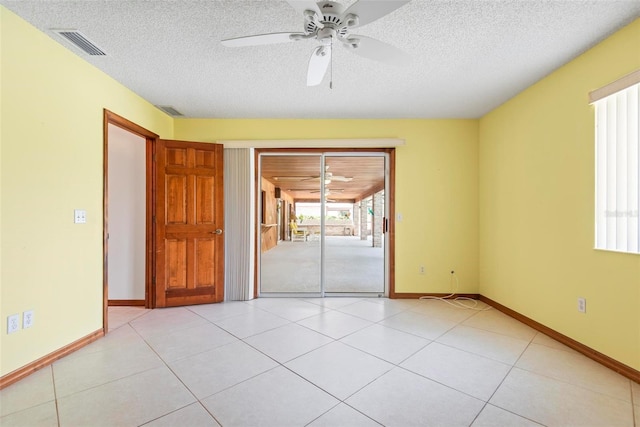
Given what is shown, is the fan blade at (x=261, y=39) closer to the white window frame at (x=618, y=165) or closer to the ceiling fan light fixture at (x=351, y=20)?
the ceiling fan light fixture at (x=351, y=20)

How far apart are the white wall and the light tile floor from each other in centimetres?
72

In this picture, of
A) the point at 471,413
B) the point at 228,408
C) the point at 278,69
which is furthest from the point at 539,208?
the point at 228,408

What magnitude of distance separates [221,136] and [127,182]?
1311 mm

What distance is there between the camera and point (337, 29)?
1.57 metres

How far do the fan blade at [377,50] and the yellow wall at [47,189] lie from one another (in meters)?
2.29

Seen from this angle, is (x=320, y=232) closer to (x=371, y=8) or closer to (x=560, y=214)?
(x=560, y=214)

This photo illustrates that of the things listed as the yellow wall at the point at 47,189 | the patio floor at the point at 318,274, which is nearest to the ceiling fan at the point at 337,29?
the yellow wall at the point at 47,189

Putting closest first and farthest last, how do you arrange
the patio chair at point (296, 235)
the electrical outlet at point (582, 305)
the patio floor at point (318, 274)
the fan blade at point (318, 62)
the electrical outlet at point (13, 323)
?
the fan blade at point (318, 62)
the electrical outlet at point (13, 323)
the electrical outlet at point (582, 305)
the patio floor at point (318, 274)
the patio chair at point (296, 235)

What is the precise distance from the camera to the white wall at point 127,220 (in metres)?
3.49

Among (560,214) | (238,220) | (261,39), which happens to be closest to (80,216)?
(238,220)

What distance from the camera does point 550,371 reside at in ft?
6.57

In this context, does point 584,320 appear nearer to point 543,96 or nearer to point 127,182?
point 543,96

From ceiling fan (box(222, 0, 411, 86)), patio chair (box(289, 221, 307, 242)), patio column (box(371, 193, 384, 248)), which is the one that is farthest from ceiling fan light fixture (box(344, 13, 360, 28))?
patio chair (box(289, 221, 307, 242))

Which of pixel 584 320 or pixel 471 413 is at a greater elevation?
pixel 584 320
